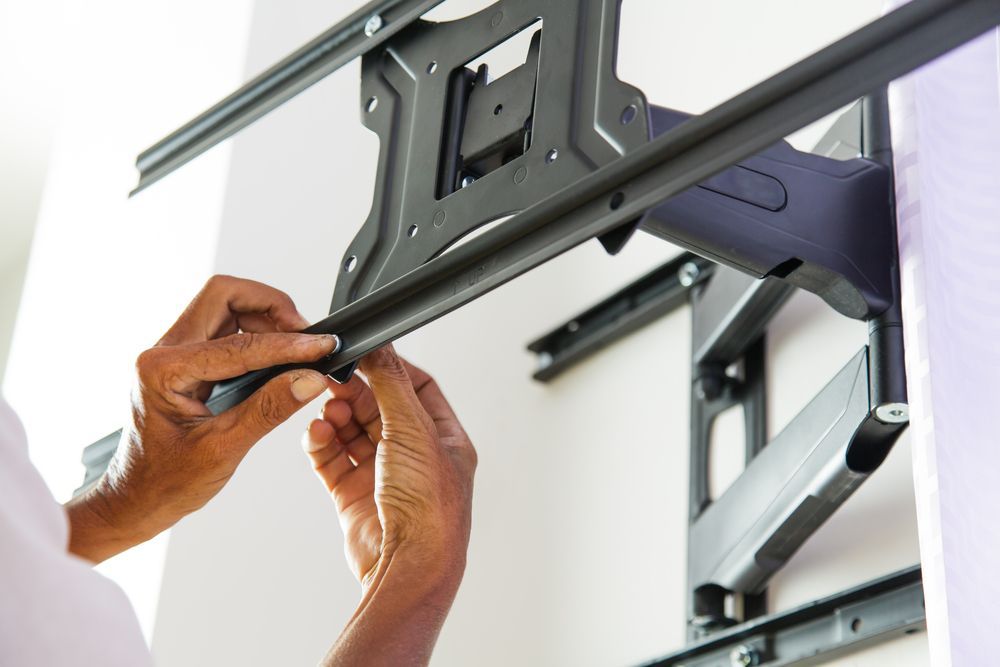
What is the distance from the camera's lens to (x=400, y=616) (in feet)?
3.91

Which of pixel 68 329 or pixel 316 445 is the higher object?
pixel 68 329

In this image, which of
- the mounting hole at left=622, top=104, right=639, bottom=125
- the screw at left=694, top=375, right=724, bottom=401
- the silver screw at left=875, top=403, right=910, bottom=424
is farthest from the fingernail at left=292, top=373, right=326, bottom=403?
the screw at left=694, top=375, right=724, bottom=401

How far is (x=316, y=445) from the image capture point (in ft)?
4.43

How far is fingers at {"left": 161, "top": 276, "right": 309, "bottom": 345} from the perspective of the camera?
4.10 ft

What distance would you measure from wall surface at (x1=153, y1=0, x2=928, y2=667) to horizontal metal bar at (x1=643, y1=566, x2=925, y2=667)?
0.04m

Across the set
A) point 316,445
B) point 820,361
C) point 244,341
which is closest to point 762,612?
point 820,361

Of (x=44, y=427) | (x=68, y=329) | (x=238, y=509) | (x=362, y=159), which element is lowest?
(x=238, y=509)

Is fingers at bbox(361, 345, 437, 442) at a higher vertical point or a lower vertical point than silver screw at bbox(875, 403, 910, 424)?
lower

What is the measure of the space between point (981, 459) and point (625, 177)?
392 mm

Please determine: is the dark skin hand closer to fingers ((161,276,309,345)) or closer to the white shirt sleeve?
fingers ((161,276,309,345))

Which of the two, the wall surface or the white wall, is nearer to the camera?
the wall surface

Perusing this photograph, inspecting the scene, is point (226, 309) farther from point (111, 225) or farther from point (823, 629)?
point (111, 225)

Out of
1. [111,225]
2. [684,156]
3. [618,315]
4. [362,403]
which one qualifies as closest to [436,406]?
[362,403]

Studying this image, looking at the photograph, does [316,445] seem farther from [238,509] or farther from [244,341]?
[238,509]
